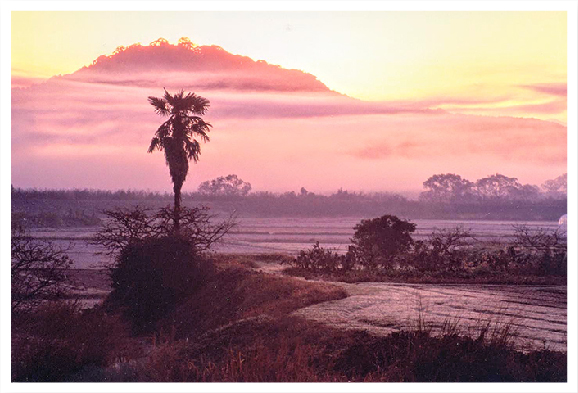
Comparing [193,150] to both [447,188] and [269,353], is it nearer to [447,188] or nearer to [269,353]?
[269,353]

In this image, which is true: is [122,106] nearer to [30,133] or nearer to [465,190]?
[30,133]

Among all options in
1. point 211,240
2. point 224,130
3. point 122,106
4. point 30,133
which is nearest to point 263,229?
point 211,240

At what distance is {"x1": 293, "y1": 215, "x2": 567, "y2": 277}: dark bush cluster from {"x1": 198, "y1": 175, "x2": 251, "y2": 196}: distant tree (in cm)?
180

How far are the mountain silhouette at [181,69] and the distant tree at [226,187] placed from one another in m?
1.62

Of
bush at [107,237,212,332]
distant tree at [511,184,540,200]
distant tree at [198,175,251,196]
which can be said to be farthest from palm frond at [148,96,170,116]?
distant tree at [511,184,540,200]

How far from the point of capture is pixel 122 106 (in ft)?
40.1

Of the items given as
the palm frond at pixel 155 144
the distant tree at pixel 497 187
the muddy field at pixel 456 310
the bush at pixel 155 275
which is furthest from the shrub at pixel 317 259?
the palm frond at pixel 155 144

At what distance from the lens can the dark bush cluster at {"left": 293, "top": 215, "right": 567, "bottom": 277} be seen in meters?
13.0

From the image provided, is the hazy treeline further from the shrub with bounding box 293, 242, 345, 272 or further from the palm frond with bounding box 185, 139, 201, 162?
the shrub with bounding box 293, 242, 345, 272

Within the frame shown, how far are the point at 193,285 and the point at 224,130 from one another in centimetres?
289

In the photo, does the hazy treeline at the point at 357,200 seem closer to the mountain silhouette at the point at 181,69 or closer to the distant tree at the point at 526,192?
the distant tree at the point at 526,192

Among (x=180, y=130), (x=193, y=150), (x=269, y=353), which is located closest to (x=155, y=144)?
(x=180, y=130)

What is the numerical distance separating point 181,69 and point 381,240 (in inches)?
190

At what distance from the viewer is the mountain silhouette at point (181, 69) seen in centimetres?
1194
